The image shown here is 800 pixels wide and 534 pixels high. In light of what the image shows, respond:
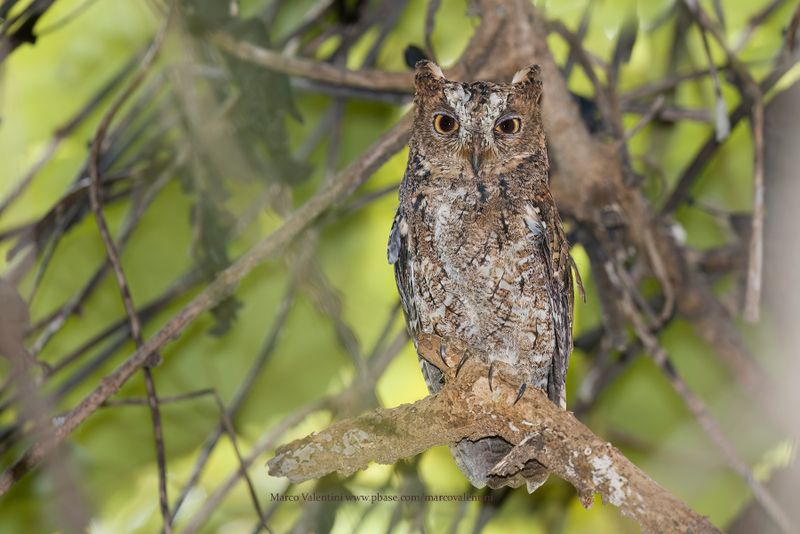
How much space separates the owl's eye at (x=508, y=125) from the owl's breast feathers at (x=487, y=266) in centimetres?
10

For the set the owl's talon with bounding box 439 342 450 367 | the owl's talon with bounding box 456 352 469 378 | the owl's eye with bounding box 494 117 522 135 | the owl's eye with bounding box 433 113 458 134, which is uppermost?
the owl's eye with bounding box 433 113 458 134

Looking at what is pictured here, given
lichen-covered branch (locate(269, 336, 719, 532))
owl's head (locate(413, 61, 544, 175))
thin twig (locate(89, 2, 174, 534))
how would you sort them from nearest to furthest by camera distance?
lichen-covered branch (locate(269, 336, 719, 532)), owl's head (locate(413, 61, 544, 175)), thin twig (locate(89, 2, 174, 534))

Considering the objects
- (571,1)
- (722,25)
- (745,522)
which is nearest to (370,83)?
(571,1)

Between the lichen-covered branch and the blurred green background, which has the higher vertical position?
the blurred green background

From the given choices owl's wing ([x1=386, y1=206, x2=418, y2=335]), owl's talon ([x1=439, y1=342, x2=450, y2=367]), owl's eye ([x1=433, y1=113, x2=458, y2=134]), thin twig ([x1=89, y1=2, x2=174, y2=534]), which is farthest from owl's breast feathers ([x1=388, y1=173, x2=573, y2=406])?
thin twig ([x1=89, y1=2, x2=174, y2=534])

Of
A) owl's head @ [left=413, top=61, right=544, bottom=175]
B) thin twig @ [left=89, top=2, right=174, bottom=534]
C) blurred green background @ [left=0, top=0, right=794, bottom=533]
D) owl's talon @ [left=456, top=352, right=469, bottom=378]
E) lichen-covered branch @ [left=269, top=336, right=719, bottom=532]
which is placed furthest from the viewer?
blurred green background @ [left=0, top=0, right=794, bottom=533]

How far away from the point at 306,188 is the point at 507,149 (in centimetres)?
151

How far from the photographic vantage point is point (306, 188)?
129 inches

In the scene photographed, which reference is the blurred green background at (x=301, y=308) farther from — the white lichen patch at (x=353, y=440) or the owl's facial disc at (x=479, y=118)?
the white lichen patch at (x=353, y=440)

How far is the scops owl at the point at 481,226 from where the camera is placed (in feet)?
6.12

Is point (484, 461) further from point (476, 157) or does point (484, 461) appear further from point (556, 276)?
point (476, 157)

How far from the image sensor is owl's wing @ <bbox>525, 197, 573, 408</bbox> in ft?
6.16

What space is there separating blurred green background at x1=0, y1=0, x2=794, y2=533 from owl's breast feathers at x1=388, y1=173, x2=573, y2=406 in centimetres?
83

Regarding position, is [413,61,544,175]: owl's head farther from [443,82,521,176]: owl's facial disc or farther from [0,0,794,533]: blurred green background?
[0,0,794,533]: blurred green background
